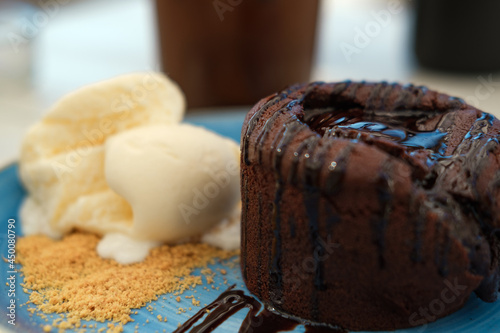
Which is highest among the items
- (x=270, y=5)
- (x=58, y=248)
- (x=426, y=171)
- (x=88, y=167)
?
(x=270, y=5)

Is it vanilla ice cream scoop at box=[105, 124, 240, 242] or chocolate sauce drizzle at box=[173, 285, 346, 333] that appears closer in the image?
chocolate sauce drizzle at box=[173, 285, 346, 333]

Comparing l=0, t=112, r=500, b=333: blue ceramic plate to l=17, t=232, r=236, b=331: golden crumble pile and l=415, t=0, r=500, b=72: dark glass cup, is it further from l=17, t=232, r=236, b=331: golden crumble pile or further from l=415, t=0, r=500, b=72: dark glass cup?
l=415, t=0, r=500, b=72: dark glass cup

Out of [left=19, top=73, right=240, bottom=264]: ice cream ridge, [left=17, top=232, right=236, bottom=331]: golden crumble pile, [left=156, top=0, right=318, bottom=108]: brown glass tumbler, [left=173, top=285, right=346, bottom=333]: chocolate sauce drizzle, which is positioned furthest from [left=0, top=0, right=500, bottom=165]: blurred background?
[left=173, top=285, right=346, bottom=333]: chocolate sauce drizzle

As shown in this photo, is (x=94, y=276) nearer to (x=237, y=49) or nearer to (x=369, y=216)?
(x=369, y=216)

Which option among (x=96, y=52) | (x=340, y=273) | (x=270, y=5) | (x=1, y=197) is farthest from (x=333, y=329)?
(x=96, y=52)

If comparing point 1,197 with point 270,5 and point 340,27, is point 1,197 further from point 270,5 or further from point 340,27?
point 340,27

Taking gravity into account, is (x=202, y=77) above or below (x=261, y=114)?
below

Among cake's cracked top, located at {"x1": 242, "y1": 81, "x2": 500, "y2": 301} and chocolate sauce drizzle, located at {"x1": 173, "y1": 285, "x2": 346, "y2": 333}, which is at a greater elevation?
cake's cracked top, located at {"x1": 242, "y1": 81, "x2": 500, "y2": 301}

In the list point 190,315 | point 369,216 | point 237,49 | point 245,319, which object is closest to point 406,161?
point 369,216
